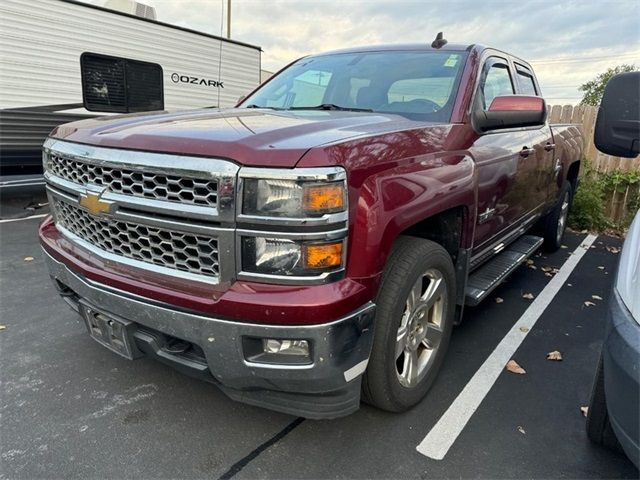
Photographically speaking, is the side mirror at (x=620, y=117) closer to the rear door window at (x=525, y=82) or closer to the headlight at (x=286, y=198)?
the headlight at (x=286, y=198)

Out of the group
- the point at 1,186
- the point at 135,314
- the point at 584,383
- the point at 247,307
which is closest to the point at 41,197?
the point at 1,186

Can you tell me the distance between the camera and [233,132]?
2.00 m

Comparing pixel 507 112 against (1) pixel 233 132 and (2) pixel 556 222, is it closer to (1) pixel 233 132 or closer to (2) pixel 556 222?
(1) pixel 233 132

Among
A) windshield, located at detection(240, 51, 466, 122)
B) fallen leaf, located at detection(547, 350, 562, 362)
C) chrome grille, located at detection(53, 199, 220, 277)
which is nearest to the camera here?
chrome grille, located at detection(53, 199, 220, 277)

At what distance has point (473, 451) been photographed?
226 centimetres

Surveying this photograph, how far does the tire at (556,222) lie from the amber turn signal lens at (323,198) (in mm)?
4410

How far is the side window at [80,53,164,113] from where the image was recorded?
726cm

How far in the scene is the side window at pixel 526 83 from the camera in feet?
13.7

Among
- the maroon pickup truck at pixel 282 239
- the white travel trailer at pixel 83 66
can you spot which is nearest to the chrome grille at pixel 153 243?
the maroon pickup truck at pixel 282 239

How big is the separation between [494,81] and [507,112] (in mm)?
809

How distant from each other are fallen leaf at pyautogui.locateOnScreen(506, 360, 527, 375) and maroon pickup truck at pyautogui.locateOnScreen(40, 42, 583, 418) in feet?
1.69

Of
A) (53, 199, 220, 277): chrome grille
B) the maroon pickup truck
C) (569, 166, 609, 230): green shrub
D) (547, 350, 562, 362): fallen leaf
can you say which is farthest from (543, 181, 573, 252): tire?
(53, 199, 220, 277): chrome grille

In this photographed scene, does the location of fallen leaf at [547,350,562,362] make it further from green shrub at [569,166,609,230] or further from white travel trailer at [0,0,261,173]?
white travel trailer at [0,0,261,173]

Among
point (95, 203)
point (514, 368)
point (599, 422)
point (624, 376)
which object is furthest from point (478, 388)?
point (95, 203)
